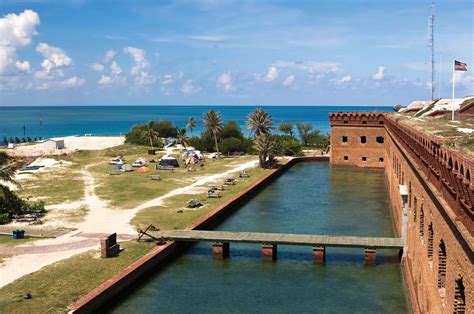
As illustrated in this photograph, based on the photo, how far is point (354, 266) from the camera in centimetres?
2175

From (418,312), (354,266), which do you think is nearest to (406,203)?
(354,266)

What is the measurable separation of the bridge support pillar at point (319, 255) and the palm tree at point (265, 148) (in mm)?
28505

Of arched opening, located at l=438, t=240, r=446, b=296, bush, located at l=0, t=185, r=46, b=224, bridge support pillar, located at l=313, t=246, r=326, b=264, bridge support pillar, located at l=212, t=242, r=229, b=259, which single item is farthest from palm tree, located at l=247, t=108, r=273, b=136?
arched opening, located at l=438, t=240, r=446, b=296

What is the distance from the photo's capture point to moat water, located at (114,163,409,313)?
1773 centimetres

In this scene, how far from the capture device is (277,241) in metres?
22.9

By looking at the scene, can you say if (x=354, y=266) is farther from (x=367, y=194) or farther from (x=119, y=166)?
(x=119, y=166)

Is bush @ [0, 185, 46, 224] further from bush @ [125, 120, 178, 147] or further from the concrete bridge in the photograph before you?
bush @ [125, 120, 178, 147]

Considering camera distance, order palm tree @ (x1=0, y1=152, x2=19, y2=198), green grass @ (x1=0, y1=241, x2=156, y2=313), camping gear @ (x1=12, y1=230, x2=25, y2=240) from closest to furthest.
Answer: green grass @ (x1=0, y1=241, x2=156, y2=313)
palm tree @ (x1=0, y1=152, x2=19, y2=198)
camping gear @ (x1=12, y1=230, x2=25, y2=240)

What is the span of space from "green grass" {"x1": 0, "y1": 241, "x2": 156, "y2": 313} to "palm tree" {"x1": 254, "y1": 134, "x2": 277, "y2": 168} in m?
29.6

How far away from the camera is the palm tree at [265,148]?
166 feet

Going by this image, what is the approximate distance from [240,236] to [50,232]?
8.97 meters

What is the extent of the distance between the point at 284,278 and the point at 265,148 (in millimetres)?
30440

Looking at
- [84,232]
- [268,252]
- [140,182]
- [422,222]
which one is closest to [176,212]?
[84,232]

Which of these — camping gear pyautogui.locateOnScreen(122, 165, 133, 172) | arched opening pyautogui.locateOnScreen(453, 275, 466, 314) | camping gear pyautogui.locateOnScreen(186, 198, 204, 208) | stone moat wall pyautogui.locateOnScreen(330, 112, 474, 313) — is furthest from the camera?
camping gear pyautogui.locateOnScreen(122, 165, 133, 172)
